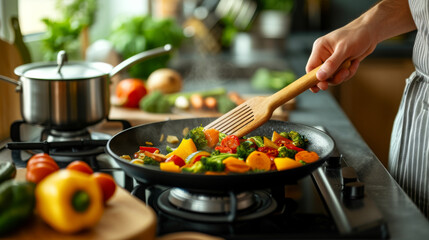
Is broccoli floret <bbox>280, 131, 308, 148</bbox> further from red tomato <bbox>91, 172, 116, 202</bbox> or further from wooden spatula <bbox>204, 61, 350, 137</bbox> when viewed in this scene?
red tomato <bbox>91, 172, 116, 202</bbox>

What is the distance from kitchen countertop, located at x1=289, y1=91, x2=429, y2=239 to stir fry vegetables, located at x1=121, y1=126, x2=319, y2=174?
0.18 metres

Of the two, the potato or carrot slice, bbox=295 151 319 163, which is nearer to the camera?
carrot slice, bbox=295 151 319 163

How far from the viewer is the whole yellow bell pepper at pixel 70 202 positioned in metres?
0.75

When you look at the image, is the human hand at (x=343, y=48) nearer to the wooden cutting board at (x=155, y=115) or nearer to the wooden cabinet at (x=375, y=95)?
the wooden cutting board at (x=155, y=115)

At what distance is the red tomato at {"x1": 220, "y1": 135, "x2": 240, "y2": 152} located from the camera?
1.24 metres

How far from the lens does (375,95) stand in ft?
10.9

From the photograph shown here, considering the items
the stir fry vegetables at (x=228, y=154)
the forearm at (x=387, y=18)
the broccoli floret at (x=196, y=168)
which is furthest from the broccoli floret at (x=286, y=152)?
the forearm at (x=387, y=18)

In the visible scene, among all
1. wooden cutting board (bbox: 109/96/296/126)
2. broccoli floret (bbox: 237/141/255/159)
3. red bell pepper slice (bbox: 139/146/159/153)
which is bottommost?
wooden cutting board (bbox: 109/96/296/126)

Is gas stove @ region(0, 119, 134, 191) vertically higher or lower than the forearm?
lower

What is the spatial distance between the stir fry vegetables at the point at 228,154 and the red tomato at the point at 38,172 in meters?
0.23

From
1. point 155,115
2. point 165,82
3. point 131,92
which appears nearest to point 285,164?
point 155,115

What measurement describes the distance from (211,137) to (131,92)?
88 cm

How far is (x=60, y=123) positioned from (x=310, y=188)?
0.70 meters

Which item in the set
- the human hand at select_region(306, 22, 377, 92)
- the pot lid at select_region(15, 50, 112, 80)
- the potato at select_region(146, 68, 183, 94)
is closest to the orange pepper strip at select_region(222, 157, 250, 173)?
the human hand at select_region(306, 22, 377, 92)
